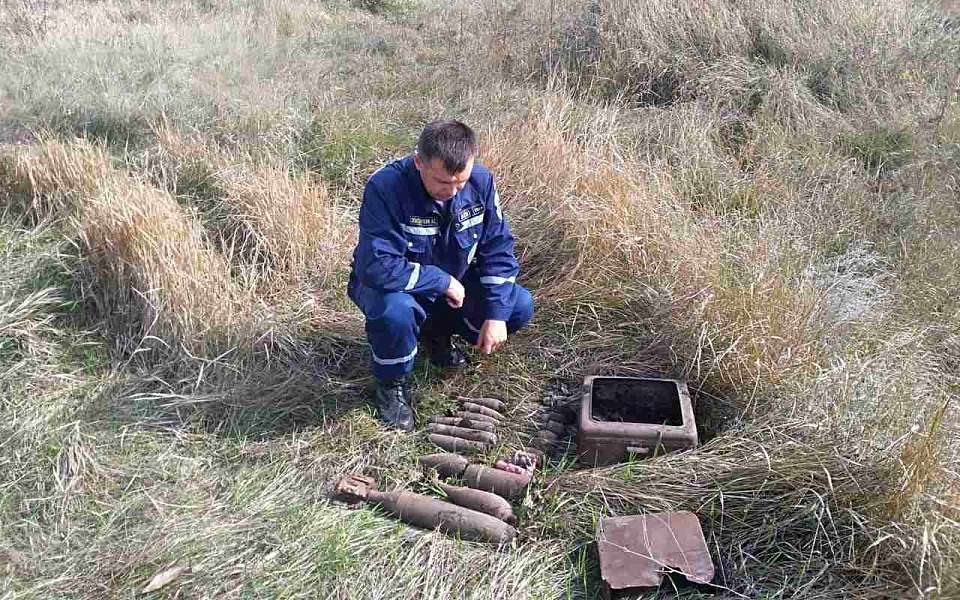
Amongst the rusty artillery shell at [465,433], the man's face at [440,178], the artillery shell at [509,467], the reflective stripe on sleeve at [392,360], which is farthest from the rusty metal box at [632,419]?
the man's face at [440,178]

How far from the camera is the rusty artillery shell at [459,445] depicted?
3289 millimetres

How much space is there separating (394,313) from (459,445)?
0.66 metres

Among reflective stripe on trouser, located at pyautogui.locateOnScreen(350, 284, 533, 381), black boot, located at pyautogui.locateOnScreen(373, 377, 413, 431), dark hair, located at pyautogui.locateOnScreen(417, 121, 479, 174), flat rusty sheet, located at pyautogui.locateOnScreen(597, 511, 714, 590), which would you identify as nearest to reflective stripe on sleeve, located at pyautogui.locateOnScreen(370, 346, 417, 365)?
reflective stripe on trouser, located at pyautogui.locateOnScreen(350, 284, 533, 381)

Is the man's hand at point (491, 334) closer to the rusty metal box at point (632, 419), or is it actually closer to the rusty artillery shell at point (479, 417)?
the rusty artillery shell at point (479, 417)

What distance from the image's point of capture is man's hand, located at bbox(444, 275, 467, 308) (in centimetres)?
331

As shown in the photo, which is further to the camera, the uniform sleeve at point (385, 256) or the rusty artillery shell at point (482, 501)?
the uniform sleeve at point (385, 256)

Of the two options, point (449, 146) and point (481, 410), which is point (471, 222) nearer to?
point (449, 146)

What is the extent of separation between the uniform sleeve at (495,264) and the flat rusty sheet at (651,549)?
1108mm

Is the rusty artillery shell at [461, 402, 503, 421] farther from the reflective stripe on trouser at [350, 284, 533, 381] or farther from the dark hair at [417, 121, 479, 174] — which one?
the dark hair at [417, 121, 479, 174]

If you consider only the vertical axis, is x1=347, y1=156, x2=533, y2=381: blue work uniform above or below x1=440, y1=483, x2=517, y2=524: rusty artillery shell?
above

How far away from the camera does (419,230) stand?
3303 millimetres

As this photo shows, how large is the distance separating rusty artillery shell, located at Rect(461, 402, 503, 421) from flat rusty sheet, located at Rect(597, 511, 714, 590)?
85 cm

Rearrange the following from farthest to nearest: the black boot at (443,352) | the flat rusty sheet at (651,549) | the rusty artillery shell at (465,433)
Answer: the black boot at (443,352) < the rusty artillery shell at (465,433) < the flat rusty sheet at (651,549)

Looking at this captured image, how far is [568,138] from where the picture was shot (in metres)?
5.26
